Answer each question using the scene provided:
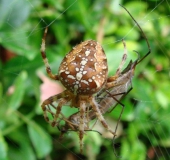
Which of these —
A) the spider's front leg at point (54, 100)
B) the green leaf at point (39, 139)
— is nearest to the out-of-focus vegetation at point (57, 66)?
the green leaf at point (39, 139)

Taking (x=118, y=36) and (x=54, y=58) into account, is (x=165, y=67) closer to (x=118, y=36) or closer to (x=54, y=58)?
(x=118, y=36)

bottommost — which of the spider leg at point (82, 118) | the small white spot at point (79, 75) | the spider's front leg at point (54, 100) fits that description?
the spider leg at point (82, 118)

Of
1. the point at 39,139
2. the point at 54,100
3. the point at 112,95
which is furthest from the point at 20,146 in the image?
the point at 112,95

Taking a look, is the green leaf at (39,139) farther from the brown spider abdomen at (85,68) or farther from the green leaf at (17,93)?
the brown spider abdomen at (85,68)

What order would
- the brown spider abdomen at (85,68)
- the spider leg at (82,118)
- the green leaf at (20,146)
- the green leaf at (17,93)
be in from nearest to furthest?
the brown spider abdomen at (85,68) → the spider leg at (82,118) → the green leaf at (17,93) → the green leaf at (20,146)

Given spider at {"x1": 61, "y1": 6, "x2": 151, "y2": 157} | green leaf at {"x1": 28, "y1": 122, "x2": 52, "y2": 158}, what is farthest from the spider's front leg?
green leaf at {"x1": 28, "y1": 122, "x2": 52, "y2": 158}

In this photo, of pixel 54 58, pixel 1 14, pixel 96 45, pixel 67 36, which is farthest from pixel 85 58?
pixel 67 36

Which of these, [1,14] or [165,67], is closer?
[1,14]

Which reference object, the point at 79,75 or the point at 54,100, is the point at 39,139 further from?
the point at 79,75
